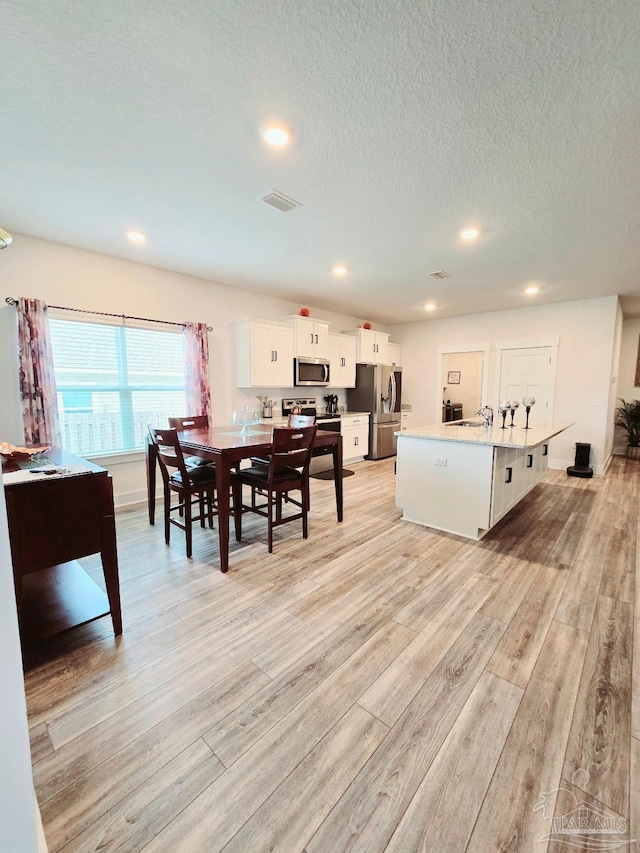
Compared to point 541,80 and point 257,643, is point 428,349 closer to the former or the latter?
point 541,80

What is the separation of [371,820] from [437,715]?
0.47 meters

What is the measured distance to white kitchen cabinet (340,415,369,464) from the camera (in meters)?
5.83

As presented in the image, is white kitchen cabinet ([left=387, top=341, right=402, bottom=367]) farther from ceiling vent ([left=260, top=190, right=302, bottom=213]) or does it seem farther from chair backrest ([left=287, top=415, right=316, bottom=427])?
ceiling vent ([left=260, top=190, right=302, bottom=213])

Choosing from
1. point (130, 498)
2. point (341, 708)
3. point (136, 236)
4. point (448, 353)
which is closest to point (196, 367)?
point (136, 236)

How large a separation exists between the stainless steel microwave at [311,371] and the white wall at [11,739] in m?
4.58

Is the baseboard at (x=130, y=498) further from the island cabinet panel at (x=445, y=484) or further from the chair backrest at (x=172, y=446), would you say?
the island cabinet panel at (x=445, y=484)

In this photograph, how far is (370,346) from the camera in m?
6.43

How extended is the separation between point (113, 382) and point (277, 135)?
117 inches

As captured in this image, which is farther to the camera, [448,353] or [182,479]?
[448,353]

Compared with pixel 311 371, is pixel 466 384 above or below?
below

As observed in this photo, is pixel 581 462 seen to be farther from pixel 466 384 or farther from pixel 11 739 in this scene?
pixel 11 739

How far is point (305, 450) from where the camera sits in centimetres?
290

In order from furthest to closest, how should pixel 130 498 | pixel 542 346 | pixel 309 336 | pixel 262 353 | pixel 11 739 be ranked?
pixel 542 346, pixel 309 336, pixel 262 353, pixel 130 498, pixel 11 739

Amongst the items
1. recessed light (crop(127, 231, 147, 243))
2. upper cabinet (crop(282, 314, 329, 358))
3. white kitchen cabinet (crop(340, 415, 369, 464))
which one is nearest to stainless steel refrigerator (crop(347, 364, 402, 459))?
white kitchen cabinet (crop(340, 415, 369, 464))
